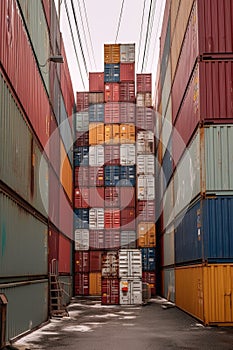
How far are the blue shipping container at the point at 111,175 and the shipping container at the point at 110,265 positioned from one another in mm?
8711

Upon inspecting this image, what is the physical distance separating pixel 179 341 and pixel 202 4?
10.8 meters

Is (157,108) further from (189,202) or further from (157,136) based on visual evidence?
(189,202)

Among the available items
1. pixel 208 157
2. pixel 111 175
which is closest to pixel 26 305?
pixel 208 157

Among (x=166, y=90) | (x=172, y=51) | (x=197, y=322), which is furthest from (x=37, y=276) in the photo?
(x=166, y=90)

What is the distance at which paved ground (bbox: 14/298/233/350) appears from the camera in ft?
44.9

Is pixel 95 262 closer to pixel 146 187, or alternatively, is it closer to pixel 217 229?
pixel 146 187

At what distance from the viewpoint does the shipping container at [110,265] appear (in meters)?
30.9

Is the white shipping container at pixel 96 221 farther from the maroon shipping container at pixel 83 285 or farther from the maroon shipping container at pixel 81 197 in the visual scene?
the maroon shipping container at pixel 83 285

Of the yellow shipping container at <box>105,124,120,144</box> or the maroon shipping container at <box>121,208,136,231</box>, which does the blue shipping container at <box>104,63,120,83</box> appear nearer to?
the yellow shipping container at <box>105,124,120,144</box>

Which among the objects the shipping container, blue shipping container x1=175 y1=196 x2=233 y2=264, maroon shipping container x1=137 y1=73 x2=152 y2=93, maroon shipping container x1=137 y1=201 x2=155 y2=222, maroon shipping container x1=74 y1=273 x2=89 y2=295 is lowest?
maroon shipping container x1=74 y1=273 x2=89 y2=295

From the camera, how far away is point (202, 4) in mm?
18922

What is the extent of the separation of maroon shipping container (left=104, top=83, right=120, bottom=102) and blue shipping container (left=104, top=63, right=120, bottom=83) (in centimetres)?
28

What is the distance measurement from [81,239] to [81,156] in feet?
18.6

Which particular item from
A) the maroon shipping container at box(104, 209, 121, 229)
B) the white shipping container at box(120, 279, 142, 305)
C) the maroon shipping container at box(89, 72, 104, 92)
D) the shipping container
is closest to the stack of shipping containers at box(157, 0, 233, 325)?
the white shipping container at box(120, 279, 142, 305)
